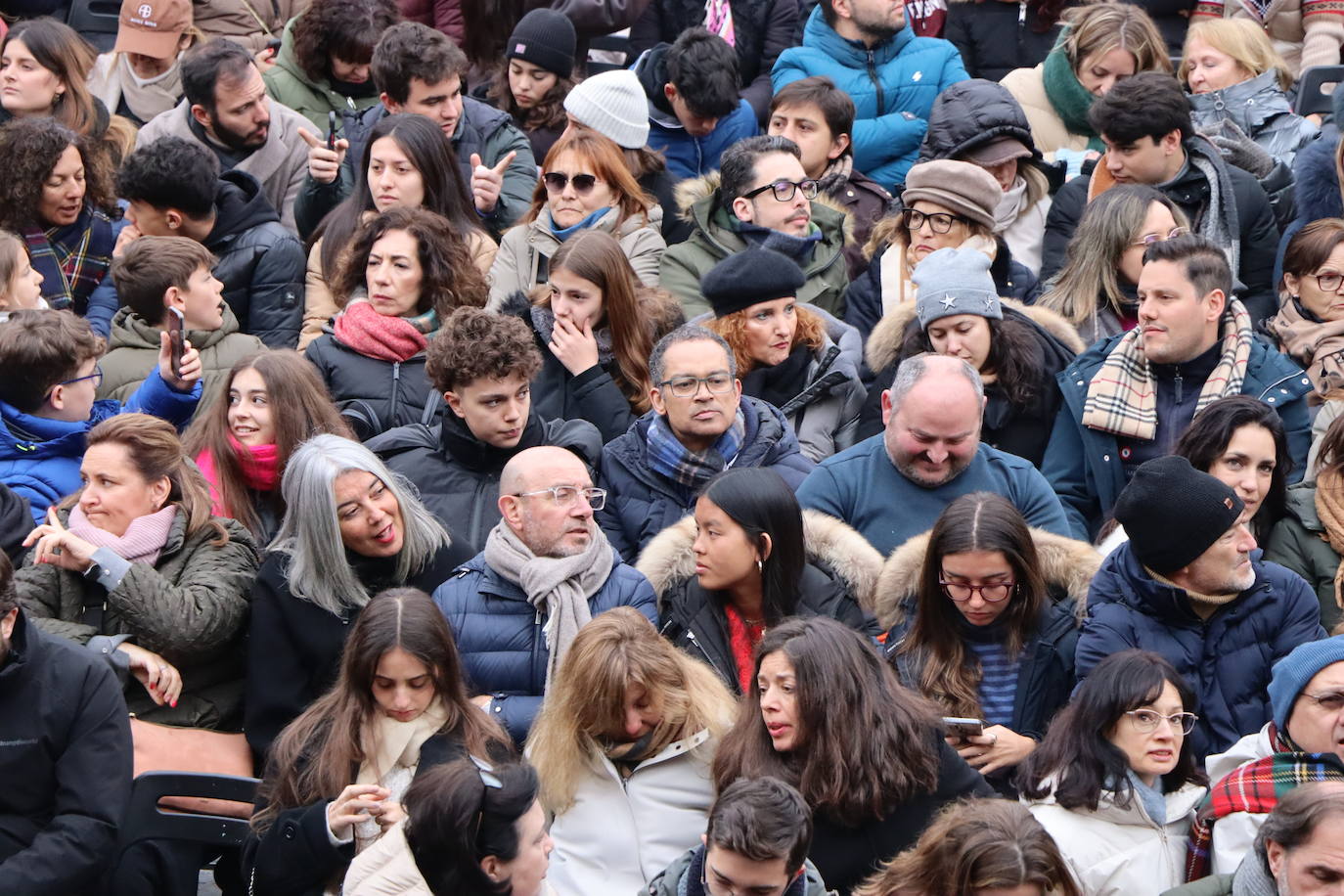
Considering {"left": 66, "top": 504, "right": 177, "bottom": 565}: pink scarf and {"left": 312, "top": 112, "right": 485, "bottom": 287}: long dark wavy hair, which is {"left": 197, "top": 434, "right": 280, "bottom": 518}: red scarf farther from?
{"left": 312, "top": 112, "right": 485, "bottom": 287}: long dark wavy hair

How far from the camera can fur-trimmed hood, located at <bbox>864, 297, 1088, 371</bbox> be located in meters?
8.07

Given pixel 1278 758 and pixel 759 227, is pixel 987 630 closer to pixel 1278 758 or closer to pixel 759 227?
pixel 1278 758

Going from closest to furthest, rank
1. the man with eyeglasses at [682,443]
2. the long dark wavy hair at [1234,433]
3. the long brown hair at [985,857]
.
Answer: the long brown hair at [985,857]
the long dark wavy hair at [1234,433]
the man with eyeglasses at [682,443]

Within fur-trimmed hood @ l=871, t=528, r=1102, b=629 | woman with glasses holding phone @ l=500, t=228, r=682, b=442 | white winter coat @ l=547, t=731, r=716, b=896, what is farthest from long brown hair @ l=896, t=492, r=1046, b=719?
woman with glasses holding phone @ l=500, t=228, r=682, b=442

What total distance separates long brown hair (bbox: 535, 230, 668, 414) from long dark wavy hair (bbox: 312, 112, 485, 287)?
3.09 ft

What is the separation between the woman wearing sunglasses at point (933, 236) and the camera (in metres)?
8.52

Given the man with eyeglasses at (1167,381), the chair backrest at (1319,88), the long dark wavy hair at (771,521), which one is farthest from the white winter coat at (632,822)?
the chair backrest at (1319,88)

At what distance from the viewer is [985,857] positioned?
5.07 m

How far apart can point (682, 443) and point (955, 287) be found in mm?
1365

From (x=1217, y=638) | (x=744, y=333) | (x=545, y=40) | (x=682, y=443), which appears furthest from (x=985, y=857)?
(x=545, y=40)

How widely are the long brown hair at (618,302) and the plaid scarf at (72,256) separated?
2441 millimetres

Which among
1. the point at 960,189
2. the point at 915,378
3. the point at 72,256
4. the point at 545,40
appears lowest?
the point at 72,256

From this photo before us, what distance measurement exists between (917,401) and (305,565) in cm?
219

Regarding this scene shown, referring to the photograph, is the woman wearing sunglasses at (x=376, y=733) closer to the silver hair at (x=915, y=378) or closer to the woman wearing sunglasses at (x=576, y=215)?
the silver hair at (x=915, y=378)
